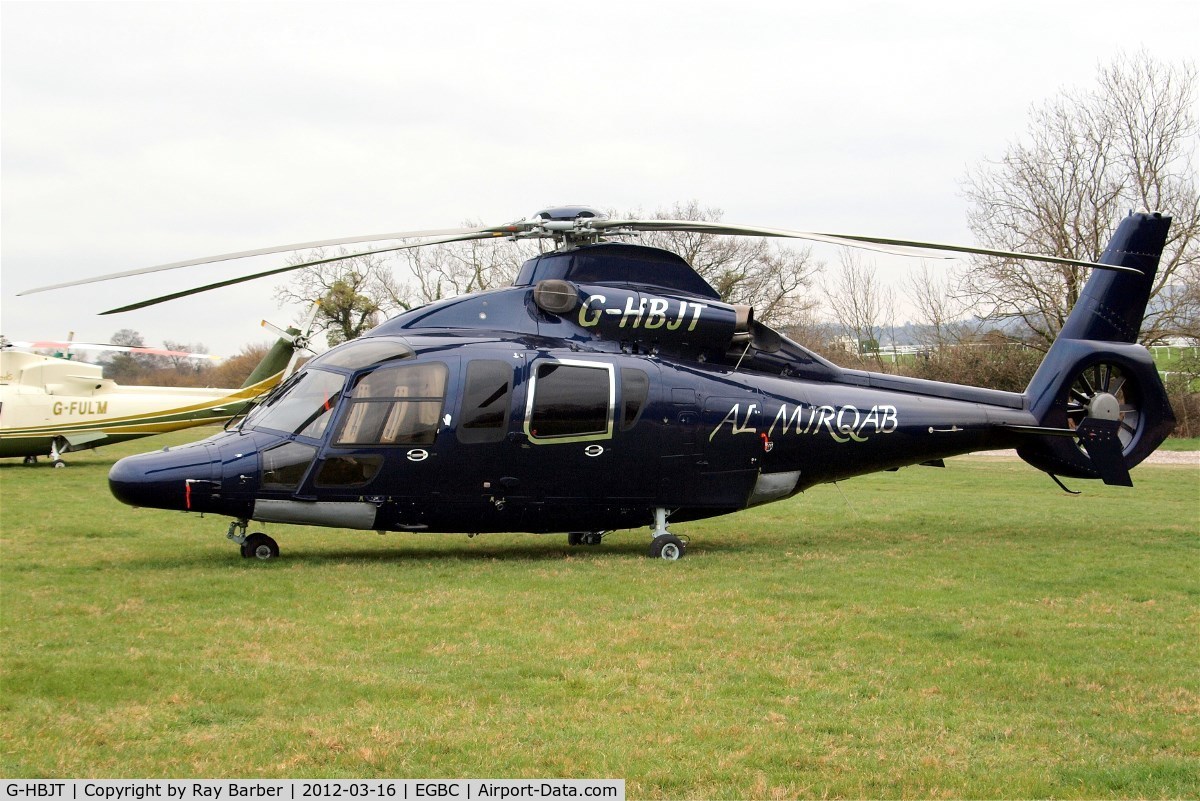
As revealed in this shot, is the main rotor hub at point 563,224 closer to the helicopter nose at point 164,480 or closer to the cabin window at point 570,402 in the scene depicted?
the cabin window at point 570,402

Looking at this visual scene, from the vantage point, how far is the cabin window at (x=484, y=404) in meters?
12.8

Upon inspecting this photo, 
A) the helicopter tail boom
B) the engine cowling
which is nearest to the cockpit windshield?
the engine cowling

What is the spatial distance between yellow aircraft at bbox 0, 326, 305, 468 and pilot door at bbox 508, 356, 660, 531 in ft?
54.1

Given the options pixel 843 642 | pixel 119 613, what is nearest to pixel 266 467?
pixel 119 613

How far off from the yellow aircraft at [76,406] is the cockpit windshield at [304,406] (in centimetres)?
1542

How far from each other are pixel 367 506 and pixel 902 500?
12123 mm

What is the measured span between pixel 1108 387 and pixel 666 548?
6969 mm

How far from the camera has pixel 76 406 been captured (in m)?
28.5

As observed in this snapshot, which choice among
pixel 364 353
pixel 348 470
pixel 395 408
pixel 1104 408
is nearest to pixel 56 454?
pixel 364 353

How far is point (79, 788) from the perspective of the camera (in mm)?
5594

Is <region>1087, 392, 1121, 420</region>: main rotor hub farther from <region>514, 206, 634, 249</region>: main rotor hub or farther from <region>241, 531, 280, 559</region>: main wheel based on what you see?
<region>241, 531, 280, 559</region>: main wheel

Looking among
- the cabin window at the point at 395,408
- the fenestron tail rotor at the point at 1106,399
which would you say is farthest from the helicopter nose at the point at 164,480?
the fenestron tail rotor at the point at 1106,399

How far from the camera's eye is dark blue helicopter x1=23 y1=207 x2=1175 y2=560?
1263cm
